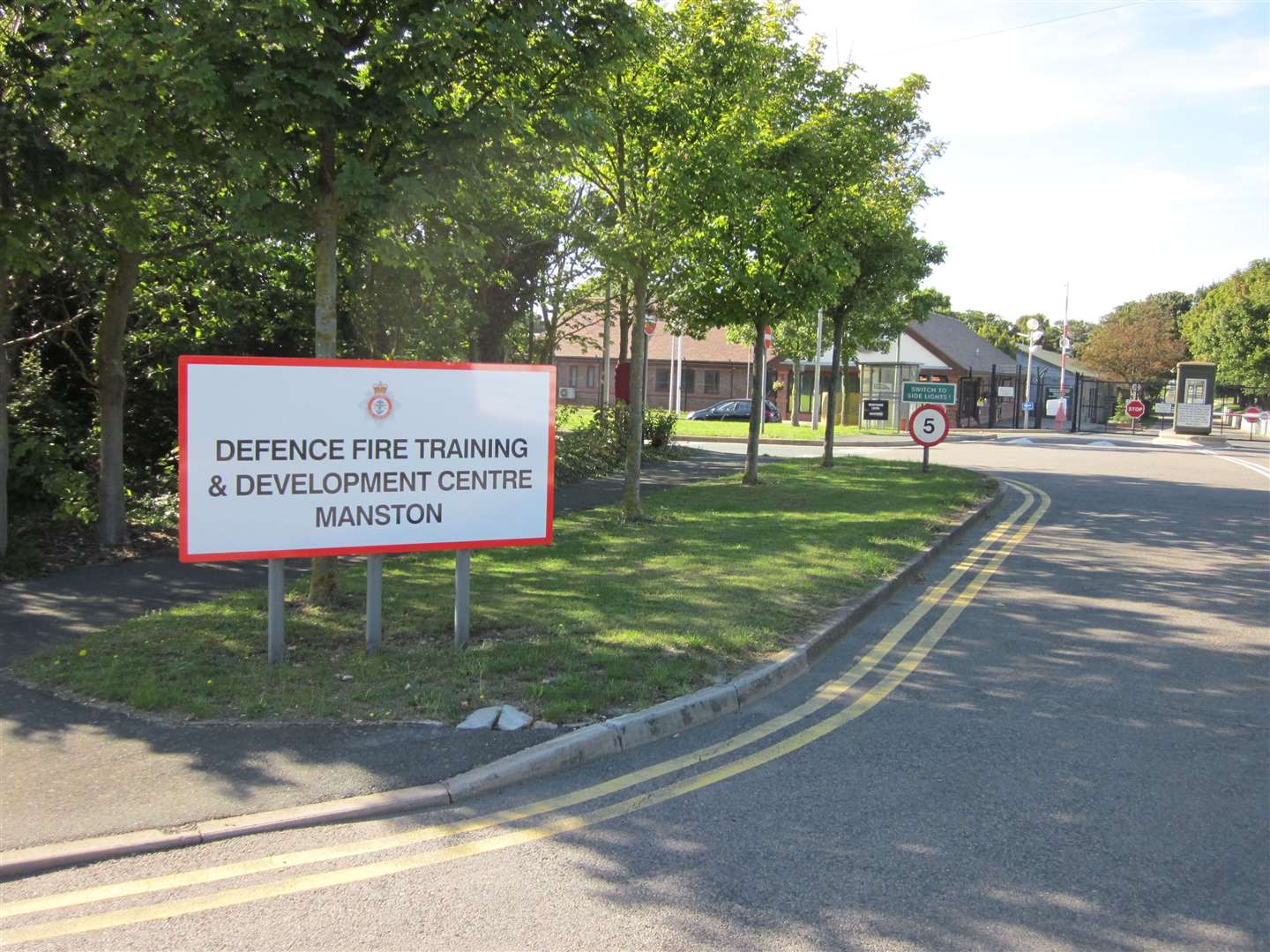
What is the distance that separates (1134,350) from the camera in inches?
2464

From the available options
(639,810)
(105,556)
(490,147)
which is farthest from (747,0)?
(639,810)

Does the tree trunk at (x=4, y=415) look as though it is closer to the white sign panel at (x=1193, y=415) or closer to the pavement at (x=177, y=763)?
the pavement at (x=177, y=763)

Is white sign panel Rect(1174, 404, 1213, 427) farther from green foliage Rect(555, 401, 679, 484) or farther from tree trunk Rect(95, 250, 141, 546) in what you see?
tree trunk Rect(95, 250, 141, 546)

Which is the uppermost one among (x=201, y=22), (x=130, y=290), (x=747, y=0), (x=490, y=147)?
(x=747, y=0)

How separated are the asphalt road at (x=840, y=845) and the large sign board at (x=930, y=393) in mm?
15336

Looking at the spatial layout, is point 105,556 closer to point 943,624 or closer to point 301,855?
point 301,855

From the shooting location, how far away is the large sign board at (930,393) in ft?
71.6

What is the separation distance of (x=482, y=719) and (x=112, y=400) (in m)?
7.07

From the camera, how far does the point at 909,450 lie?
2995 centimetres

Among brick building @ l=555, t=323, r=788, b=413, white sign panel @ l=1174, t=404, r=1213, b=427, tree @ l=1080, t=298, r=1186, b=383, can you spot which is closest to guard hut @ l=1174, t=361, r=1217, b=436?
white sign panel @ l=1174, t=404, r=1213, b=427

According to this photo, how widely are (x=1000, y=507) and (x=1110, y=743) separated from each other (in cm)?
1070

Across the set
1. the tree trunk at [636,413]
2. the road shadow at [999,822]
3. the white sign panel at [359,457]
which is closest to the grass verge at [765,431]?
the tree trunk at [636,413]

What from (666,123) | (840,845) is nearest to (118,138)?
(840,845)

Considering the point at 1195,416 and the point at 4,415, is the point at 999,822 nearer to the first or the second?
the point at 4,415
